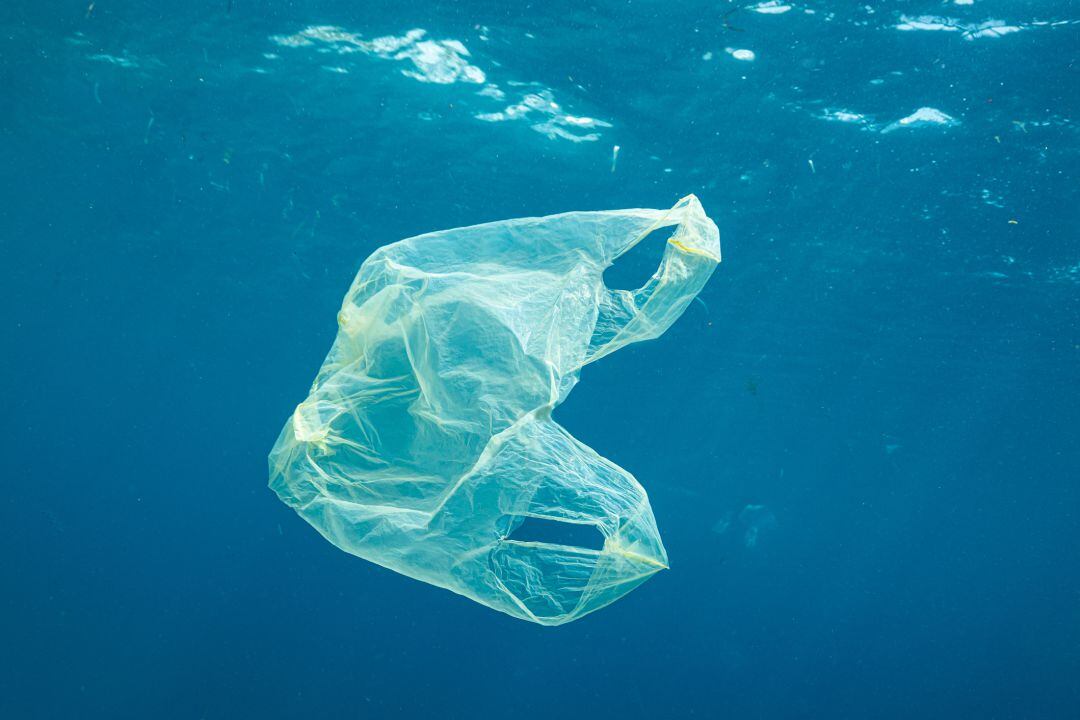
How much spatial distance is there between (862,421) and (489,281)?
2640 cm

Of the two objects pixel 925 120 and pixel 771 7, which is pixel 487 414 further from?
pixel 925 120

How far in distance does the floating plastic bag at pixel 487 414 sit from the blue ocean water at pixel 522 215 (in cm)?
528

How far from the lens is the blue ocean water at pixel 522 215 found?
8594mm

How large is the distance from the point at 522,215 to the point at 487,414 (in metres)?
11.2

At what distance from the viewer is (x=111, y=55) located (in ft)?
35.2

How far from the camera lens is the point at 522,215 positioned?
13.8 meters

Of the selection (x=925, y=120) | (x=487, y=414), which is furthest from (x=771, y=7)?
(x=487, y=414)

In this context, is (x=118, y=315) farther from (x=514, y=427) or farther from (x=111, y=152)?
(x=514, y=427)

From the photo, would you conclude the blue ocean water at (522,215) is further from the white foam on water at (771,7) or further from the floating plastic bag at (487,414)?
the floating plastic bag at (487,414)

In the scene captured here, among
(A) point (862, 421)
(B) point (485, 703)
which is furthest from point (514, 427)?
(B) point (485, 703)

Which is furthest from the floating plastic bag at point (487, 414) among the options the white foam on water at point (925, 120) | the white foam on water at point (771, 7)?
the white foam on water at point (925, 120)

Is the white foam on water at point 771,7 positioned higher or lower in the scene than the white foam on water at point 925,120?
higher

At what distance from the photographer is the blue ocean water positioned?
8.59 m

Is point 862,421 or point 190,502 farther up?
point 862,421
